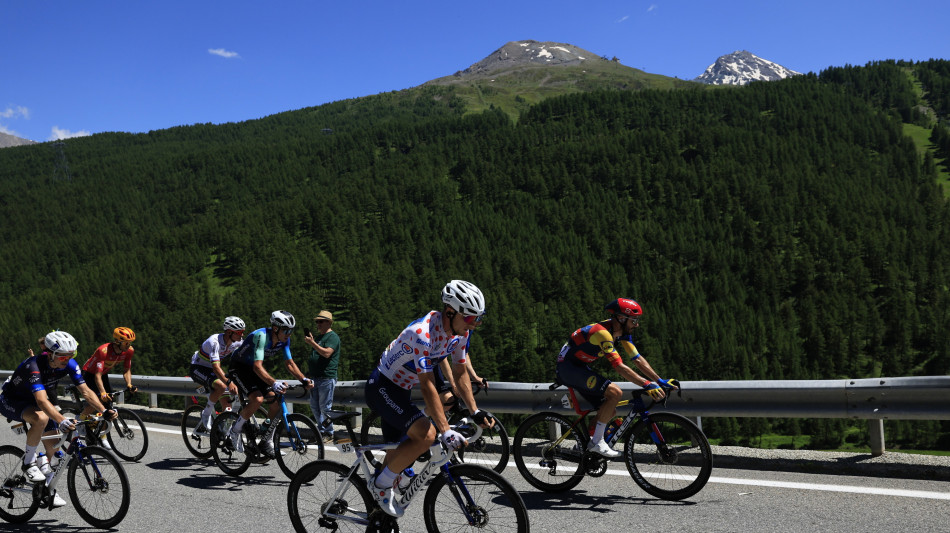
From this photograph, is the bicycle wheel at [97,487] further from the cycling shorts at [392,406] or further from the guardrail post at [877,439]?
the guardrail post at [877,439]

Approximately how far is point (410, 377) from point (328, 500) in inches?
42.7

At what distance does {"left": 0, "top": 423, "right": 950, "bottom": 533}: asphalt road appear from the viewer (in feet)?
17.5

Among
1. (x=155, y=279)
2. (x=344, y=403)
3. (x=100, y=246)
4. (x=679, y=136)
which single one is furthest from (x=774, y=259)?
(x=100, y=246)

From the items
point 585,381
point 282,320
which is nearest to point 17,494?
point 282,320

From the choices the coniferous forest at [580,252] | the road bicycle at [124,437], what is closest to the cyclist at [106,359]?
the road bicycle at [124,437]

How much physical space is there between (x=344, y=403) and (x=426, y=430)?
612cm

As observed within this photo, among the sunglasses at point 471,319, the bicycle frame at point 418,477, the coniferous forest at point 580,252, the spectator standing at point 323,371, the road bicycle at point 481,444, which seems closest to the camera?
the bicycle frame at point 418,477

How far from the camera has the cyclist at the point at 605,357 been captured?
622cm

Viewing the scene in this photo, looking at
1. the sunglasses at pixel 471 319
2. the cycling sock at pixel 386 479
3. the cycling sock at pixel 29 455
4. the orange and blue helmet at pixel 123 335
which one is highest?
the sunglasses at pixel 471 319

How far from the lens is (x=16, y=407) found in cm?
653

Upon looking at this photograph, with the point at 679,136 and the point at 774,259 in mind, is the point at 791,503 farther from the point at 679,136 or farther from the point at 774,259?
the point at 679,136

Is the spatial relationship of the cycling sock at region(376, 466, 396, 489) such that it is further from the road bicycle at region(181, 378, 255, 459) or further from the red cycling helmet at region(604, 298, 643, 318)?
the road bicycle at region(181, 378, 255, 459)

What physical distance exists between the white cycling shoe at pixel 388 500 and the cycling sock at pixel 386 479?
0.10 feet

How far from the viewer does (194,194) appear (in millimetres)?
198750
